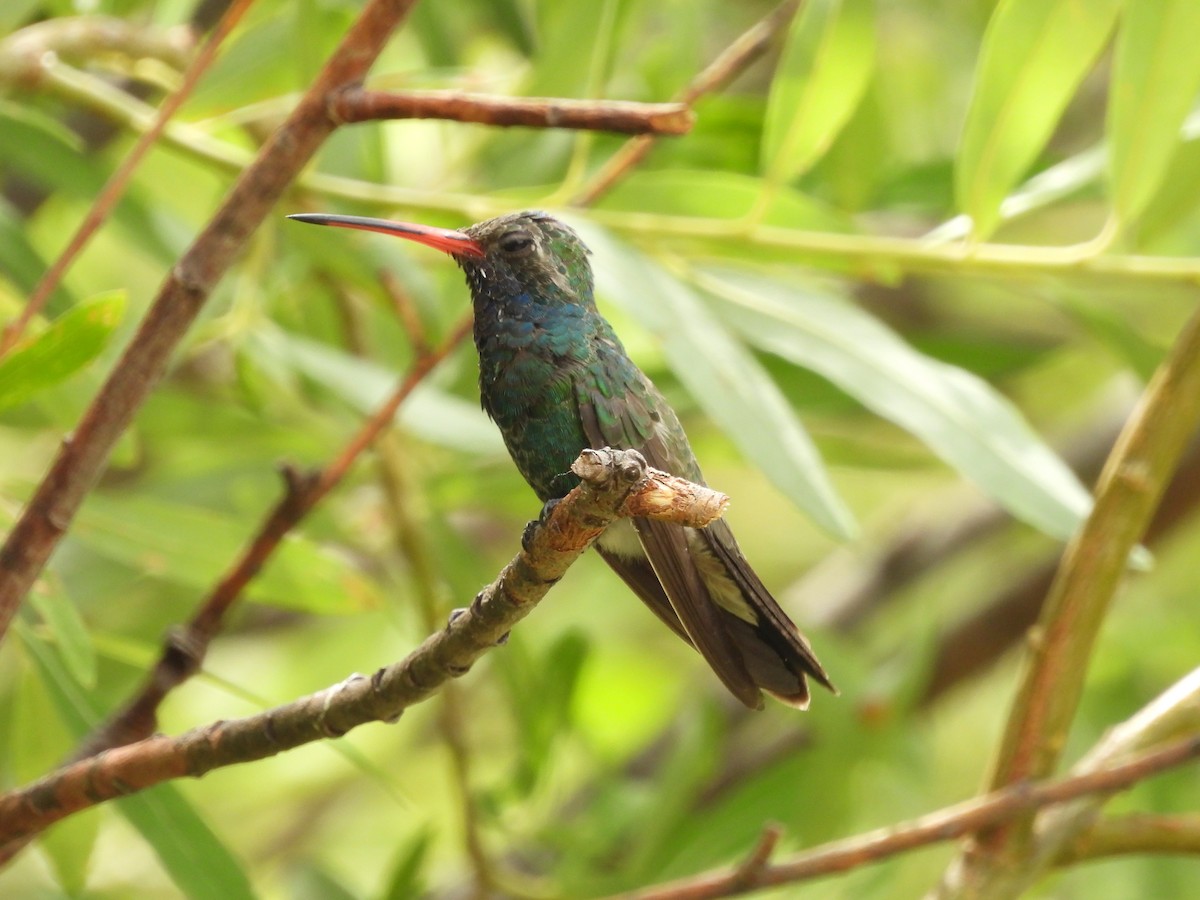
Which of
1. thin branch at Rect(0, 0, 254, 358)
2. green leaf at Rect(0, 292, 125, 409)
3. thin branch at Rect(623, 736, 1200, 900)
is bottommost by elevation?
thin branch at Rect(623, 736, 1200, 900)

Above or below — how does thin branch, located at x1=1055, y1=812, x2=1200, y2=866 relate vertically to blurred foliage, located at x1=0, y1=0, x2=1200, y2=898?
below

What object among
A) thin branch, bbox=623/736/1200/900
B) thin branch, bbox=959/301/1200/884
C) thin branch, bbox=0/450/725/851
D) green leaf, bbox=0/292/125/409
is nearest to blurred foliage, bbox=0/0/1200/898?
green leaf, bbox=0/292/125/409

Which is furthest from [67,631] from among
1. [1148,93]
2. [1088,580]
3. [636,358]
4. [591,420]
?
[1148,93]

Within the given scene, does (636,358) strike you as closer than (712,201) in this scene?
No

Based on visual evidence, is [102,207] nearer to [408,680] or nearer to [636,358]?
[408,680]

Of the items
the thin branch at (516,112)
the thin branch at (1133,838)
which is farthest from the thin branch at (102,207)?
the thin branch at (1133,838)

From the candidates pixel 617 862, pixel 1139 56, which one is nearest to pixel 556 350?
pixel 1139 56

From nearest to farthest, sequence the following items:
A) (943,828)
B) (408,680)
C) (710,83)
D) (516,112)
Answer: (408,680) < (516,112) < (943,828) < (710,83)

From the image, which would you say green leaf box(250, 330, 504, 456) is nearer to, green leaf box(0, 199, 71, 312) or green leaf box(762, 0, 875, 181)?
green leaf box(0, 199, 71, 312)

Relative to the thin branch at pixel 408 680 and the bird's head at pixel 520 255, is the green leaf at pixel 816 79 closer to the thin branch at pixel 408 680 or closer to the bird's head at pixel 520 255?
the bird's head at pixel 520 255
